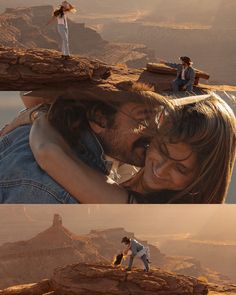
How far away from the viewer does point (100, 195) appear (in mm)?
6090

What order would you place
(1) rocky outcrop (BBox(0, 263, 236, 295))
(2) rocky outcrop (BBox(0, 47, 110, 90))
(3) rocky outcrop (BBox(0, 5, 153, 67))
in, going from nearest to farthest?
(1) rocky outcrop (BBox(0, 263, 236, 295)) → (2) rocky outcrop (BBox(0, 47, 110, 90)) → (3) rocky outcrop (BBox(0, 5, 153, 67))

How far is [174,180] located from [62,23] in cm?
167

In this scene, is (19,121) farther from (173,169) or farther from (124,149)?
(173,169)

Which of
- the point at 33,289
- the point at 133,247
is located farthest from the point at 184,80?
the point at 33,289

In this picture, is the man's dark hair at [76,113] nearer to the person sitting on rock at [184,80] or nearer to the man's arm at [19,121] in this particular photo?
the man's arm at [19,121]

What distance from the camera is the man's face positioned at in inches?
255

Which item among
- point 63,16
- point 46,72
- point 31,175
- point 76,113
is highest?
point 63,16

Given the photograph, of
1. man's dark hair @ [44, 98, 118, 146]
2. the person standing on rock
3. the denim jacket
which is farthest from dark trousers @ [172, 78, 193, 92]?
the person standing on rock

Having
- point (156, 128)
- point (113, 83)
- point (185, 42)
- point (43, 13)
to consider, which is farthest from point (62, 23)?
point (185, 42)

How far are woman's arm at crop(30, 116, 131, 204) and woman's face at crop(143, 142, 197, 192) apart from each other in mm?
299

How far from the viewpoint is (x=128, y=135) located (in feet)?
21.2

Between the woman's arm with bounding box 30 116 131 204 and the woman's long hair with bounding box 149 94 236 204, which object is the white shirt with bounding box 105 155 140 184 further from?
the woman's long hair with bounding box 149 94 236 204

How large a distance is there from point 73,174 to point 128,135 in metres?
0.66

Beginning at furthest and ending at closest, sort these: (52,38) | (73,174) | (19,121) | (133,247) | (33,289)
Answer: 1. (52,38)
2. (19,121)
3. (73,174)
4. (33,289)
5. (133,247)
